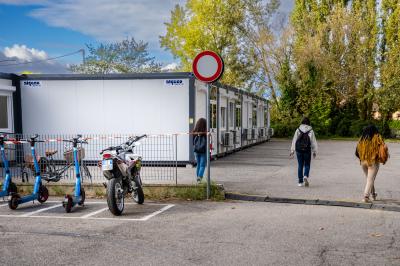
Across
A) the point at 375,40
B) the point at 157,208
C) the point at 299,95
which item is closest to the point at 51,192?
the point at 157,208

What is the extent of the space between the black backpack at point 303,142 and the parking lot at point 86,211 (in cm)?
376

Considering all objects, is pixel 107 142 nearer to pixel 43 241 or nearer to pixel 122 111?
pixel 122 111

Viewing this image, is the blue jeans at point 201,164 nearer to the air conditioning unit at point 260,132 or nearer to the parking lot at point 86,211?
the parking lot at point 86,211

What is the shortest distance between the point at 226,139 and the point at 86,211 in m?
11.5

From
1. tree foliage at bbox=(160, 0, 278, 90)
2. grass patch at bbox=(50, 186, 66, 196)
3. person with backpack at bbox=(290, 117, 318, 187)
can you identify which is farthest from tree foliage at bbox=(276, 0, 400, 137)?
grass patch at bbox=(50, 186, 66, 196)

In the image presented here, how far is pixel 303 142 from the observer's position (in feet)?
35.7

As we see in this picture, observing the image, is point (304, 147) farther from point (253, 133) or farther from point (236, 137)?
point (253, 133)

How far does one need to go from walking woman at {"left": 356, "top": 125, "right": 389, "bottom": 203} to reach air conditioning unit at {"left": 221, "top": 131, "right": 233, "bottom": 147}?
33.7 feet

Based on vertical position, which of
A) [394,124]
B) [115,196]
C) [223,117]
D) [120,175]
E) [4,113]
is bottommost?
[115,196]

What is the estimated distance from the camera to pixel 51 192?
32.7ft

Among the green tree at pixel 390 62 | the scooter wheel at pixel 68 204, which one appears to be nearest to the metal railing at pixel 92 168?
the scooter wheel at pixel 68 204

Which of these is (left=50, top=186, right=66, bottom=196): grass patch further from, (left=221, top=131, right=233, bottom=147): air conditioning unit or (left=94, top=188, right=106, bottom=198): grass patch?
(left=221, top=131, right=233, bottom=147): air conditioning unit

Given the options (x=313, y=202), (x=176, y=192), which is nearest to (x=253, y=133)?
(x=176, y=192)

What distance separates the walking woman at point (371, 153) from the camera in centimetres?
857
